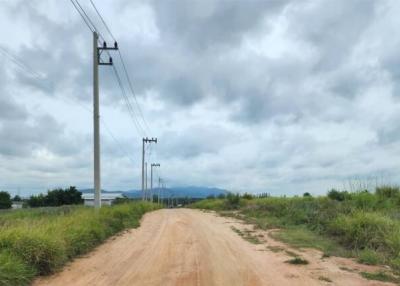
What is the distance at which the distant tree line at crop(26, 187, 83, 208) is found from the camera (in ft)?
294

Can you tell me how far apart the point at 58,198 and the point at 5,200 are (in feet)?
36.1

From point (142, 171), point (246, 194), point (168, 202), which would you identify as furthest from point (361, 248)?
point (168, 202)

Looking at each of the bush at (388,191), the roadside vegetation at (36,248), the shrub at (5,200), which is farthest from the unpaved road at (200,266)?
the shrub at (5,200)

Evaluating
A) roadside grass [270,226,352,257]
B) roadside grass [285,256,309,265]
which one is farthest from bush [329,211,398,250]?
roadside grass [285,256,309,265]

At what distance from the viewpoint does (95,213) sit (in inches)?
886

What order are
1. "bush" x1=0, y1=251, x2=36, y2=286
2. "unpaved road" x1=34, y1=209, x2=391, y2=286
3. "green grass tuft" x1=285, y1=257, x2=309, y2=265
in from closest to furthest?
"bush" x1=0, y1=251, x2=36, y2=286 < "unpaved road" x1=34, y1=209, x2=391, y2=286 < "green grass tuft" x1=285, y1=257, x2=309, y2=265

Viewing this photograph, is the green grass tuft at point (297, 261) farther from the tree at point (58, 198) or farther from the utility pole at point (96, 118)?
the tree at point (58, 198)

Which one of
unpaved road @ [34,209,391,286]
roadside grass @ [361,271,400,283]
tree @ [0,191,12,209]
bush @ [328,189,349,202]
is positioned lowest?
roadside grass @ [361,271,400,283]

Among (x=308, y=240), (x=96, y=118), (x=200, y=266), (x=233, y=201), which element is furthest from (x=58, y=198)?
(x=200, y=266)

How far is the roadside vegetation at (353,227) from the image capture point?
14586mm

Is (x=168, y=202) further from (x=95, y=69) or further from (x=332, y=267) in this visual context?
(x=332, y=267)

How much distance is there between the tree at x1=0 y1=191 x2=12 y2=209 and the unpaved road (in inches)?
2761

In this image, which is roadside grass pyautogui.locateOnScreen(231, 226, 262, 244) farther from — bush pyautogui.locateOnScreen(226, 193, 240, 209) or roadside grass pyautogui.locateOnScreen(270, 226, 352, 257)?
bush pyautogui.locateOnScreen(226, 193, 240, 209)

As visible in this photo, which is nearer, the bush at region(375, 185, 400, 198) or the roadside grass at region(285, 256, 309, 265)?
the roadside grass at region(285, 256, 309, 265)
